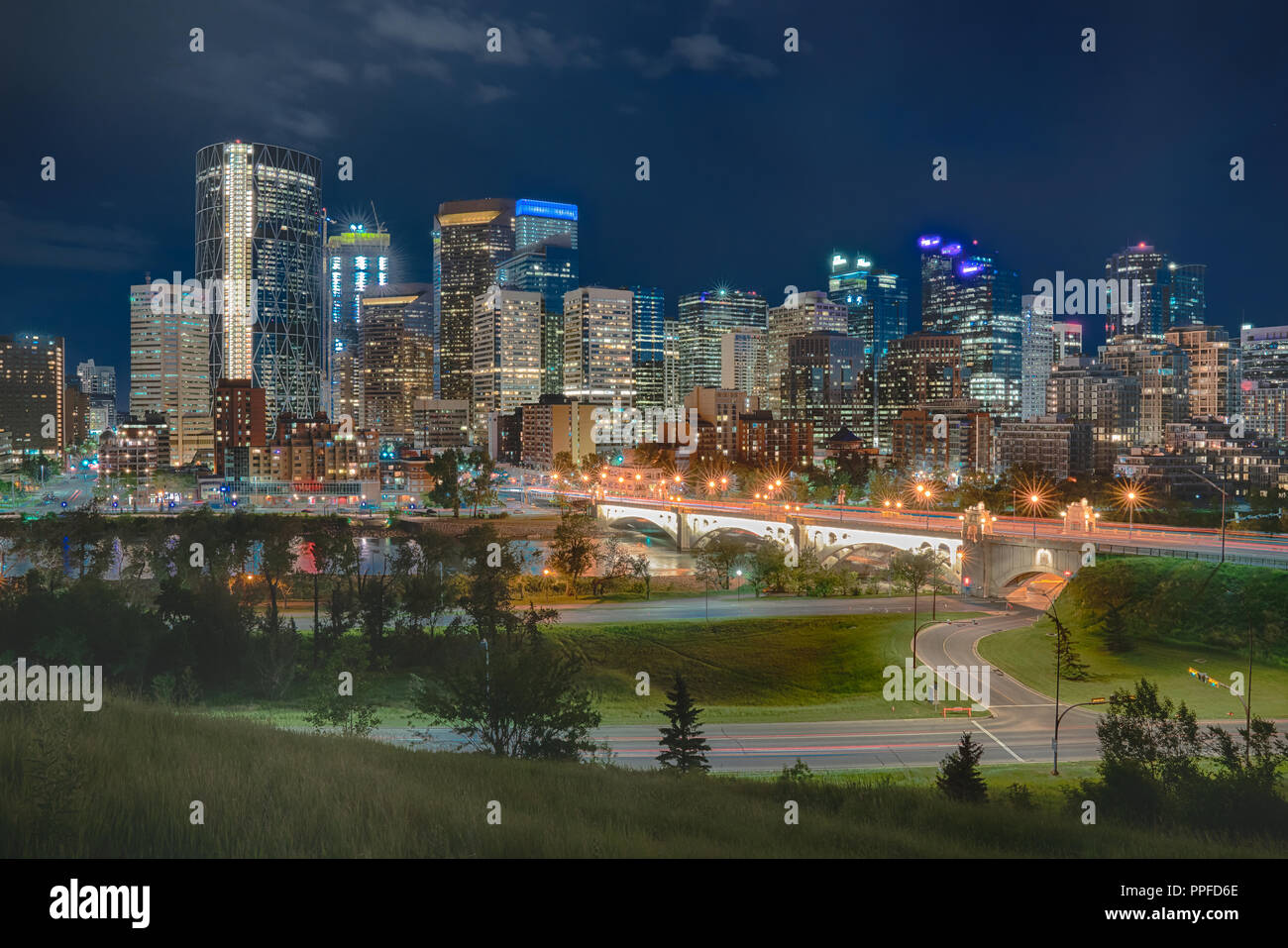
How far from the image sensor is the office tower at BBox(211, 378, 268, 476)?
145 metres

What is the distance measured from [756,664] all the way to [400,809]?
101 ft

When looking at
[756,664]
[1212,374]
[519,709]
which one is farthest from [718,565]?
[1212,374]

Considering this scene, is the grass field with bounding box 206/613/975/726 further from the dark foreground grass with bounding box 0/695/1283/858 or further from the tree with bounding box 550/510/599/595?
the dark foreground grass with bounding box 0/695/1283/858

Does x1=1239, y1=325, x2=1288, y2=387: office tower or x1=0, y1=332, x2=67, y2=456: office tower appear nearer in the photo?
x1=0, y1=332, x2=67, y2=456: office tower

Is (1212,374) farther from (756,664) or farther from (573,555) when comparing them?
(756,664)

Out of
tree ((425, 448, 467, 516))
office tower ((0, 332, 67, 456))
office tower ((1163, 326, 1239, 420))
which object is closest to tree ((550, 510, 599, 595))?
tree ((425, 448, 467, 516))

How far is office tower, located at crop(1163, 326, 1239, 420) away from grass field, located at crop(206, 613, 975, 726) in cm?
14377

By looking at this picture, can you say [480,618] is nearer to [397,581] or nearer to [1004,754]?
[397,581]

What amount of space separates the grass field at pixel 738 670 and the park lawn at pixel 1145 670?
462cm

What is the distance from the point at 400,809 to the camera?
381 inches

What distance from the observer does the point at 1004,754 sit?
26609mm

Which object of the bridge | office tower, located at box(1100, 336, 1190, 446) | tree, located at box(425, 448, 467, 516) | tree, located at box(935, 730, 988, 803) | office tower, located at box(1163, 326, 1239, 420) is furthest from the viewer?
office tower, located at box(1163, 326, 1239, 420)
